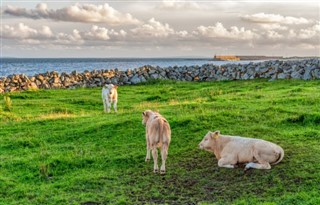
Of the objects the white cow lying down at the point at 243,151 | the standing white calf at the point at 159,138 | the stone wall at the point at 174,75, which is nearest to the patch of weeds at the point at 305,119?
the white cow lying down at the point at 243,151

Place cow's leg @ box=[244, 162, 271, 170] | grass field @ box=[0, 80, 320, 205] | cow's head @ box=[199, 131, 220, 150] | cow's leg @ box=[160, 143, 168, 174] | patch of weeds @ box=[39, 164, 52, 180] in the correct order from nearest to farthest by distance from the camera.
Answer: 1. grass field @ box=[0, 80, 320, 205]
2. cow's leg @ box=[244, 162, 271, 170]
3. cow's leg @ box=[160, 143, 168, 174]
4. patch of weeds @ box=[39, 164, 52, 180]
5. cow's head @ box=[199, 131, 220, 150]

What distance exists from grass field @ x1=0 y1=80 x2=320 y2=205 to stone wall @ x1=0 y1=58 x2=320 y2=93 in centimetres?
1501

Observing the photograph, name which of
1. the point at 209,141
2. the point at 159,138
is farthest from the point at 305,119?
the point at 159,138

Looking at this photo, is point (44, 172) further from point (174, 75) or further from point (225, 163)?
point (174, 75)

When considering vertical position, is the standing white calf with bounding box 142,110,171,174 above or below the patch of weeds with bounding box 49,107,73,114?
above

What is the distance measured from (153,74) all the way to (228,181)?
1205 inches

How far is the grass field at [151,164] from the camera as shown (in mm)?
10578

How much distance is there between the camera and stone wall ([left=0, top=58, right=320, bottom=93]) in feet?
117

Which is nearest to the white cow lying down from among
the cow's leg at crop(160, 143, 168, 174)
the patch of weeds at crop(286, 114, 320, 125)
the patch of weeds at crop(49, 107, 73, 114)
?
the cow's leg at crop(160, 143, 168, 174)

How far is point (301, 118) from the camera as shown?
16562mm

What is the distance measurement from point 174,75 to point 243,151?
30.2 meters

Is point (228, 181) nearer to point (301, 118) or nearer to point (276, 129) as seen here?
point (276, 129)

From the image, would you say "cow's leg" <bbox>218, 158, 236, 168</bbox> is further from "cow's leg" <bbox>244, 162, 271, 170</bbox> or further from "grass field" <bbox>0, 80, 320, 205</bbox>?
"cow's leg" <bbox>244, 162, 271, 170</bbox>

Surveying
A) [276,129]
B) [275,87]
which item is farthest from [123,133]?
[275,87]
